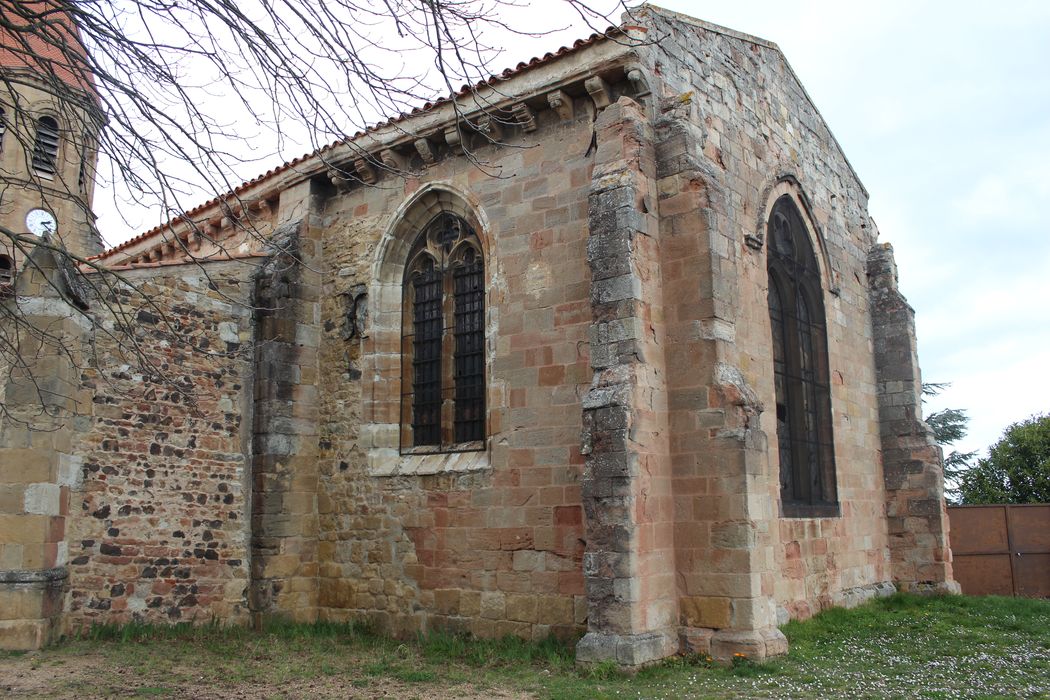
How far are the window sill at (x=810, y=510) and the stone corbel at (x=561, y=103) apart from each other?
521 centimetres

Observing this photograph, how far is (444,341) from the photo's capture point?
11.2 meters

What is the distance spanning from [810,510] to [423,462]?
491 centimetres

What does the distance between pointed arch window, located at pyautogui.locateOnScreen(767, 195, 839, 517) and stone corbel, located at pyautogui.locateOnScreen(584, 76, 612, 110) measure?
320 cm

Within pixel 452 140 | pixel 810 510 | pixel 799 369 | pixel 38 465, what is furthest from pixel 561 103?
pixel 38 465

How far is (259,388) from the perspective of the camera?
1162 cm

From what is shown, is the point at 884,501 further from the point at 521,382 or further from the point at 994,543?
the point at 521,382

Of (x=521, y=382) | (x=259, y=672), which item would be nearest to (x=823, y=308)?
(x=521, y=382)

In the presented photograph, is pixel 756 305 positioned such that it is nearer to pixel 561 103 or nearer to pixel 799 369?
pixel 799 369

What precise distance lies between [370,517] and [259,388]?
226 cm

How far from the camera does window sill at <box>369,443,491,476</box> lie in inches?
406

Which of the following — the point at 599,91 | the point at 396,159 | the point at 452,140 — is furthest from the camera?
the point at 396,159

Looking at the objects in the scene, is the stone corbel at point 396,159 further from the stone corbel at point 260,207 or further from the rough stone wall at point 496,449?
the stone corbel at point 260,207

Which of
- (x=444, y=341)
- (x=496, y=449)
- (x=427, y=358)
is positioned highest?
(x=444, y=341)

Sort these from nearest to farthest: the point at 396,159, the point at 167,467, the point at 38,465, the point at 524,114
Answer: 1. the point at 38,465
2. the point at 524,114
3. the point at 167,467
4. the point at 396,159
